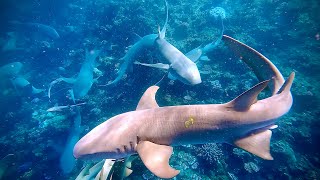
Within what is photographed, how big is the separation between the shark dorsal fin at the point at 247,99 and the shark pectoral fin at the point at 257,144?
1.40ft

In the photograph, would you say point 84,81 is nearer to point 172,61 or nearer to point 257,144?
point 172,61

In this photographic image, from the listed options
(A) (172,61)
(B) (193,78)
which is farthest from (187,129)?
(A) (172,61)

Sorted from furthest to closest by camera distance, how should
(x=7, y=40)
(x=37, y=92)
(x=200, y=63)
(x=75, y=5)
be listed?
(x=75, y=5) < (x=7, y=40) < (x=37, y=92) < (x=200, y=63)

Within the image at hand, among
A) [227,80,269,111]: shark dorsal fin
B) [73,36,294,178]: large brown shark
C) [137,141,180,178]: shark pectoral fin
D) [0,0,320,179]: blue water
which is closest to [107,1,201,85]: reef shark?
[0,0,320,179]: blue water

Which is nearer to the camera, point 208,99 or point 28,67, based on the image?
point 208,99

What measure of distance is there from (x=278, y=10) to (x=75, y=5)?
50.2 feet

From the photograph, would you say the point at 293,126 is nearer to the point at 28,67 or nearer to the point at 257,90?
the point at 257,90

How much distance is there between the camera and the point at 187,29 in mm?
10930

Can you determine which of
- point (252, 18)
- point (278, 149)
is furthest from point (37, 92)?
point (252, 18)

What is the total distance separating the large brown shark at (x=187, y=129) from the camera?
2455mm

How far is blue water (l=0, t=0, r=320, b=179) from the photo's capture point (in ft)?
20.8

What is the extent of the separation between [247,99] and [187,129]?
78 centimetres

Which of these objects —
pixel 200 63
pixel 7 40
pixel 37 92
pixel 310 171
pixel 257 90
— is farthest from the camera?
pixel 7 40

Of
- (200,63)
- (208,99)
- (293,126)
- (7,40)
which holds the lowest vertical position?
(293,126)
